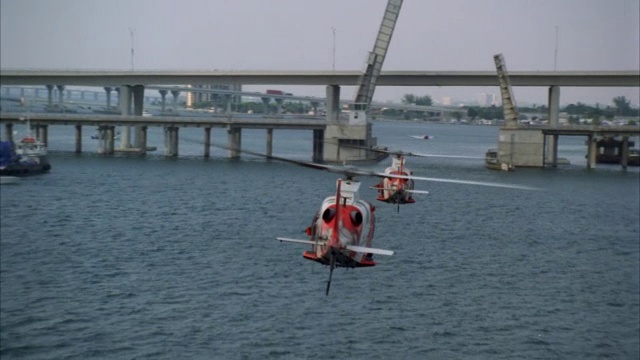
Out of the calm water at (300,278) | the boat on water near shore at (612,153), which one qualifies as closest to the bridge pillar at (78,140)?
the calm water at (300,278)

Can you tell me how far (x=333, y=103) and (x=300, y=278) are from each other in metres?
40.4

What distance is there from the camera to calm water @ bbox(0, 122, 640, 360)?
2322 cm

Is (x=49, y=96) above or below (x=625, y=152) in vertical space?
above

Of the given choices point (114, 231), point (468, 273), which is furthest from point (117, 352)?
point (114, 231)

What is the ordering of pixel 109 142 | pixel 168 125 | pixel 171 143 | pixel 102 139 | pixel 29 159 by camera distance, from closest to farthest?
pixel 29 159 → pixel 168 125 → pixel 102 139 → pixel 109 142 → pixel 171 143

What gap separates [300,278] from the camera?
28.9m

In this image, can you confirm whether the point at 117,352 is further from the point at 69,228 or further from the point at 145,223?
the point at 145,223

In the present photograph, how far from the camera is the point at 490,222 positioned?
4222cm

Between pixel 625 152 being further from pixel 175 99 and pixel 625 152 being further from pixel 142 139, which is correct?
pixel 142 139

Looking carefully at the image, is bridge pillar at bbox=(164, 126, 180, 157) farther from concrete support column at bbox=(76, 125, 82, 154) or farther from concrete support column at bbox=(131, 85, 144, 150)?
concrete support column at bbox=(76, 125, 82, 154)

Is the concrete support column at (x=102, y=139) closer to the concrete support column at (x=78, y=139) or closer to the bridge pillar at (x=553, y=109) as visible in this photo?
the concrete support column at (x=78, y=139)

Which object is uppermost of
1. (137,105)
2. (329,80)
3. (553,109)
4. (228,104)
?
(329,80)

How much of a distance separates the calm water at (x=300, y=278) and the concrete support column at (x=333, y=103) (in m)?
11.7

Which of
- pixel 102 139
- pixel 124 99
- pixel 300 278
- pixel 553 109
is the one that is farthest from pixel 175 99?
pixel 300 278
